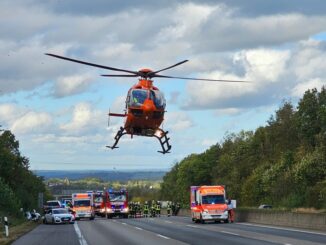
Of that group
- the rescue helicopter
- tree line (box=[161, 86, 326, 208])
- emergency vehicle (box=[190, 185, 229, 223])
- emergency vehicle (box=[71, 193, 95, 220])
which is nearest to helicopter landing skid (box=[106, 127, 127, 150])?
the rescue helicopter

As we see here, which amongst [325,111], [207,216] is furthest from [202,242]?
[325,111]

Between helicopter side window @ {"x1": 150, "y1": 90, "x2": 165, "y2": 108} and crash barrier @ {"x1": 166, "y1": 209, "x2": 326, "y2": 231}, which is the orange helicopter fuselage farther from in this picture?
crash barrier @ {"x1": 166, "y1": 209, "x2": 326, "y2": 231}

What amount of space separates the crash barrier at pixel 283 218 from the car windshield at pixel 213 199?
2.58m

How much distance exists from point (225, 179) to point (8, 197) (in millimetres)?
68837

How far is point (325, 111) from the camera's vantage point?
84.0 metres

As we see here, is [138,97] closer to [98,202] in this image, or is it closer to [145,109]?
[145,109]

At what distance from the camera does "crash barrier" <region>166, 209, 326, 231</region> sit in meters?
33.1

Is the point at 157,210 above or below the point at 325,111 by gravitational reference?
below

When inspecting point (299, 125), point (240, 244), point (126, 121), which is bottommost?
point (240, 244)

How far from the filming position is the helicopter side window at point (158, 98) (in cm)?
3232

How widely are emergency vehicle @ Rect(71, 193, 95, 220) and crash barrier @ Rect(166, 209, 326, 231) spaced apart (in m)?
17.6

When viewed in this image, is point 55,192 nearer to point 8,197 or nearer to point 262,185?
point 262,185

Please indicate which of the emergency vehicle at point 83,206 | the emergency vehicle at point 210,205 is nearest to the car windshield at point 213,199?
the emergency vehicle at point 210,205

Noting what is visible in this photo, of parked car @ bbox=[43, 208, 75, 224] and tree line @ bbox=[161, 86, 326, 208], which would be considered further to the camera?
tree line @ bbox=[161, 86, 326, 208]
